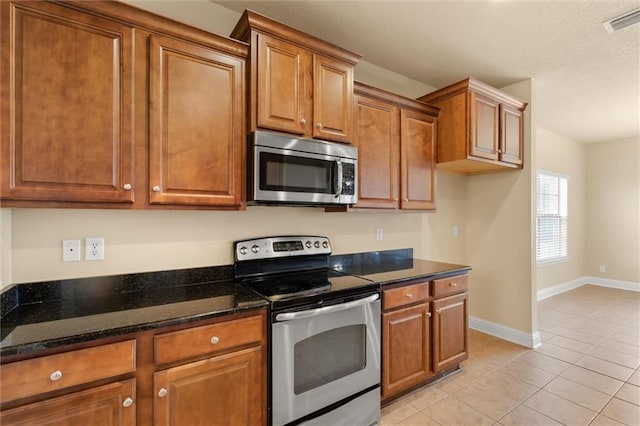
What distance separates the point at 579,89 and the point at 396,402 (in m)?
3.98

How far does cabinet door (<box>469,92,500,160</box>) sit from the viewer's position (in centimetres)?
280

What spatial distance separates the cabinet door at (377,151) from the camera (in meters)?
2.42

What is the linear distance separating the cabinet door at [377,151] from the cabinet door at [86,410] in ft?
5.90

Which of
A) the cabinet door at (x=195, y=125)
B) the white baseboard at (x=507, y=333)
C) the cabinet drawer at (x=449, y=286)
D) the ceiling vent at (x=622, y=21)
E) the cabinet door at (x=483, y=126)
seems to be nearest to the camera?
the cabinet door at (x=195, y=125)

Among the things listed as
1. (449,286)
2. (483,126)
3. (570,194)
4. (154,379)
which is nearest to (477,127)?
(483,126)

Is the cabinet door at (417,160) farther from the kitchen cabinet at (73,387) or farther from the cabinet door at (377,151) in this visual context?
the kitchen cabinet at (73,387)

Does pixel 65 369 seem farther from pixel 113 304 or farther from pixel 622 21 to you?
pixel 622 21

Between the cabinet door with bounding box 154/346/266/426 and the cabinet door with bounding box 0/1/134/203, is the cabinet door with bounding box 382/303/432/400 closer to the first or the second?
the cabinet door with bounding box 154/346/266/426

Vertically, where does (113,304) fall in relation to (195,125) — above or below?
below

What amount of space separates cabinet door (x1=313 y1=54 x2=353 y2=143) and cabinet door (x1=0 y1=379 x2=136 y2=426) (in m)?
1.71

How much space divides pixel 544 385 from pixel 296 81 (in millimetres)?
3087

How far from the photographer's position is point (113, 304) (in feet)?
4.94

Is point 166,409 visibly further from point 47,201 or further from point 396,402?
point 396,402

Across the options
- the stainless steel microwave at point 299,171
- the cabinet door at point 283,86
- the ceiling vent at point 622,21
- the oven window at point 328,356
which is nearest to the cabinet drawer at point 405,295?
the oven window at point 328,356
